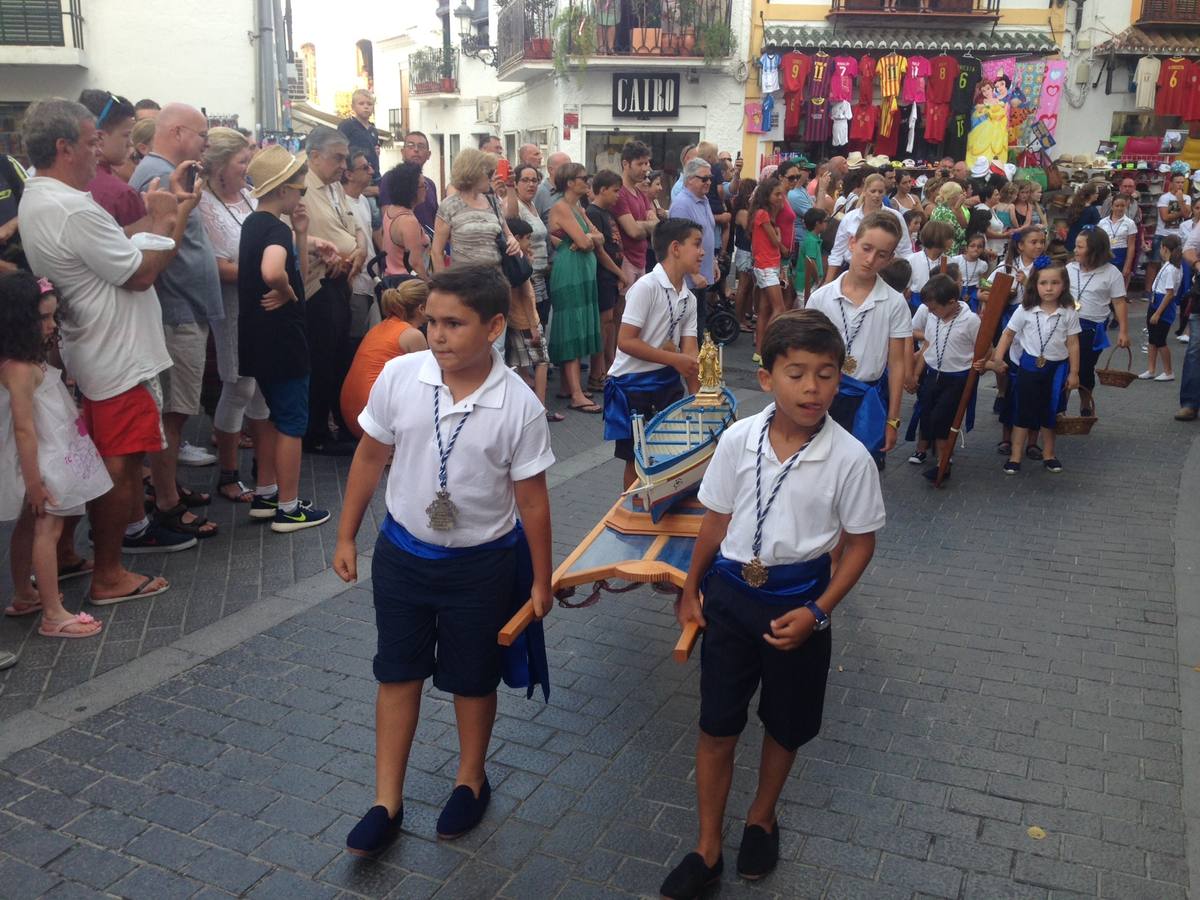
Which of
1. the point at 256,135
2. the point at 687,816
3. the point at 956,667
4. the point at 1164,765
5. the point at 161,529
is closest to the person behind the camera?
the point at 687,816

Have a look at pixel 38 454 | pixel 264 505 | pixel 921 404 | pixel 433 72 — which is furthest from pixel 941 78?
pixel 38 454

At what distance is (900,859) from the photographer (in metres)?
3.53

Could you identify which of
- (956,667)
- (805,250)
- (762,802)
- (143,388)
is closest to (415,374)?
(762,802)

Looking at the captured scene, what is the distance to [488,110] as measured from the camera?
3272 cm

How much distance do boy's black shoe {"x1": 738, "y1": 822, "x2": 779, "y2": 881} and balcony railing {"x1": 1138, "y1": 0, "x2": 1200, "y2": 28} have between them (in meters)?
25.6

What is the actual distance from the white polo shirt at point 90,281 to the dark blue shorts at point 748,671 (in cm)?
344

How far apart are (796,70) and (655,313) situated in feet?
65.3

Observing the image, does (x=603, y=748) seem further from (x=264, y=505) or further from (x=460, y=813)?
(x=264, y=505)

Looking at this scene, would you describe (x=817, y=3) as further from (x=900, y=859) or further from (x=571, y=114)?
(x=900, y=859)

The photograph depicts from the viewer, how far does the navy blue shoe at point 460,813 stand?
3578 millimetres

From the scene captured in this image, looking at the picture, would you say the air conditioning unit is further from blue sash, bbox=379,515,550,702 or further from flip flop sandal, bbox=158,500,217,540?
blue sash, bbox=379,515,550,702

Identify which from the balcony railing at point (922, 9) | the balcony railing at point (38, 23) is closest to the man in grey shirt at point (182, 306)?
the balcony railing at point (38, 23)

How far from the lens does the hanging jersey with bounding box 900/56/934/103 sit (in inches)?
917

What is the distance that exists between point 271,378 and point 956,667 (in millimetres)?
4017
